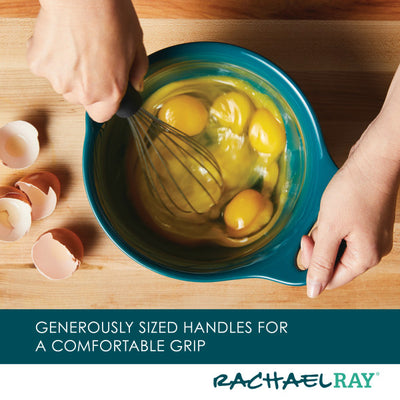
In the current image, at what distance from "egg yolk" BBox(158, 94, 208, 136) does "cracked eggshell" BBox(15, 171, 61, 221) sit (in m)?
0.20

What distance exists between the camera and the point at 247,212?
69cm

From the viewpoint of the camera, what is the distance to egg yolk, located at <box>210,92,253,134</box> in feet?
2.32

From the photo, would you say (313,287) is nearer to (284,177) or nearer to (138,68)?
(284,177)

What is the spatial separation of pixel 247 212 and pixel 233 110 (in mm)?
164

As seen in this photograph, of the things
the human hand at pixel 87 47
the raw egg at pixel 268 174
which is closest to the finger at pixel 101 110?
the human hand at pixel 87 47

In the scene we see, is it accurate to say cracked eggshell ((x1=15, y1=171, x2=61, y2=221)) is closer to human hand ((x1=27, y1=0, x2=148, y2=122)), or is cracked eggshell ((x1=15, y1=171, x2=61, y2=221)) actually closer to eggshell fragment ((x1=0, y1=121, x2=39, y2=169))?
eggshell fragment ((x1=0, y1=121, x2=39, y2=169))

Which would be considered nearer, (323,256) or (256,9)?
(323,256)

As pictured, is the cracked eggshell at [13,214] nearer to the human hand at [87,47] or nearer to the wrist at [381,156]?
the human hand at [87,47]

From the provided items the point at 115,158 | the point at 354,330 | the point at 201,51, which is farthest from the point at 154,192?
the point at 354,330

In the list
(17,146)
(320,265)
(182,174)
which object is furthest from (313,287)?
(17,146)

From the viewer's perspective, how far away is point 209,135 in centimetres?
74

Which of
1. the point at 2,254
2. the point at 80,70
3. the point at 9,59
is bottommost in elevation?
the point at 2,254

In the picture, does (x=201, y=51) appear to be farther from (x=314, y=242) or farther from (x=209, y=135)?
(x=314, y=242)

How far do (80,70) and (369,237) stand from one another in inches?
15.9
